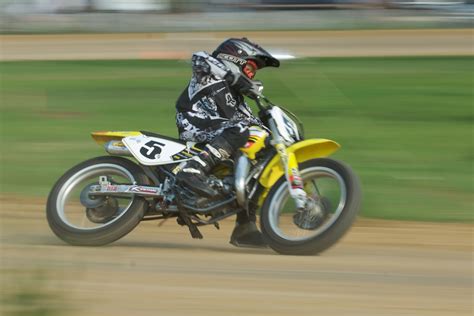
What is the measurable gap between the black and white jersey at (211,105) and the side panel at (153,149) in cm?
16

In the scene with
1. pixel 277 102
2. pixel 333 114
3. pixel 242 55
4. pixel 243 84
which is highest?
pixel 242 55

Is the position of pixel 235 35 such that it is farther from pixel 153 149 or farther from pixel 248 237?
pixel 248 237

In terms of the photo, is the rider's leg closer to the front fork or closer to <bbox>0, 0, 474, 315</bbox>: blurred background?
the front fork

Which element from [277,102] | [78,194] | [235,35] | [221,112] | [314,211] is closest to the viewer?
[314,211]

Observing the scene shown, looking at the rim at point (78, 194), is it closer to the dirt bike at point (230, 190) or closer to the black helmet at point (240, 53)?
the dirt bike at point (230, 190)

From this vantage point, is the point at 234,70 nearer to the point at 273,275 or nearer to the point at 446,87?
the point at 273,275

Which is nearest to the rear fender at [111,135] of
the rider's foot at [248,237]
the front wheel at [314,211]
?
the rider's foot at [248,237]

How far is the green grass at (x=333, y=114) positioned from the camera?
1116cm

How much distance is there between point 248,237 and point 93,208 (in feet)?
4.07

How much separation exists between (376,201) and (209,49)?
11.3 metres

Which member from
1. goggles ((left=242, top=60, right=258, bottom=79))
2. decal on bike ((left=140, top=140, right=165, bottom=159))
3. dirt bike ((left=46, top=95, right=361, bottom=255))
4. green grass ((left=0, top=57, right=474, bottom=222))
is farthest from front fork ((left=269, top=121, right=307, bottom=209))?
green grass ((left=0, top=57, right=474, bottom=222))

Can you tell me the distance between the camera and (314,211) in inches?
292

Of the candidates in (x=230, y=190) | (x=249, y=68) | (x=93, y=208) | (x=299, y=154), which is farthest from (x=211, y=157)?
(x=93, y=208)

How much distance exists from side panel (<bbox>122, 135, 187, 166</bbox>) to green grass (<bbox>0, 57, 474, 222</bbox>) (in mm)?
2639
